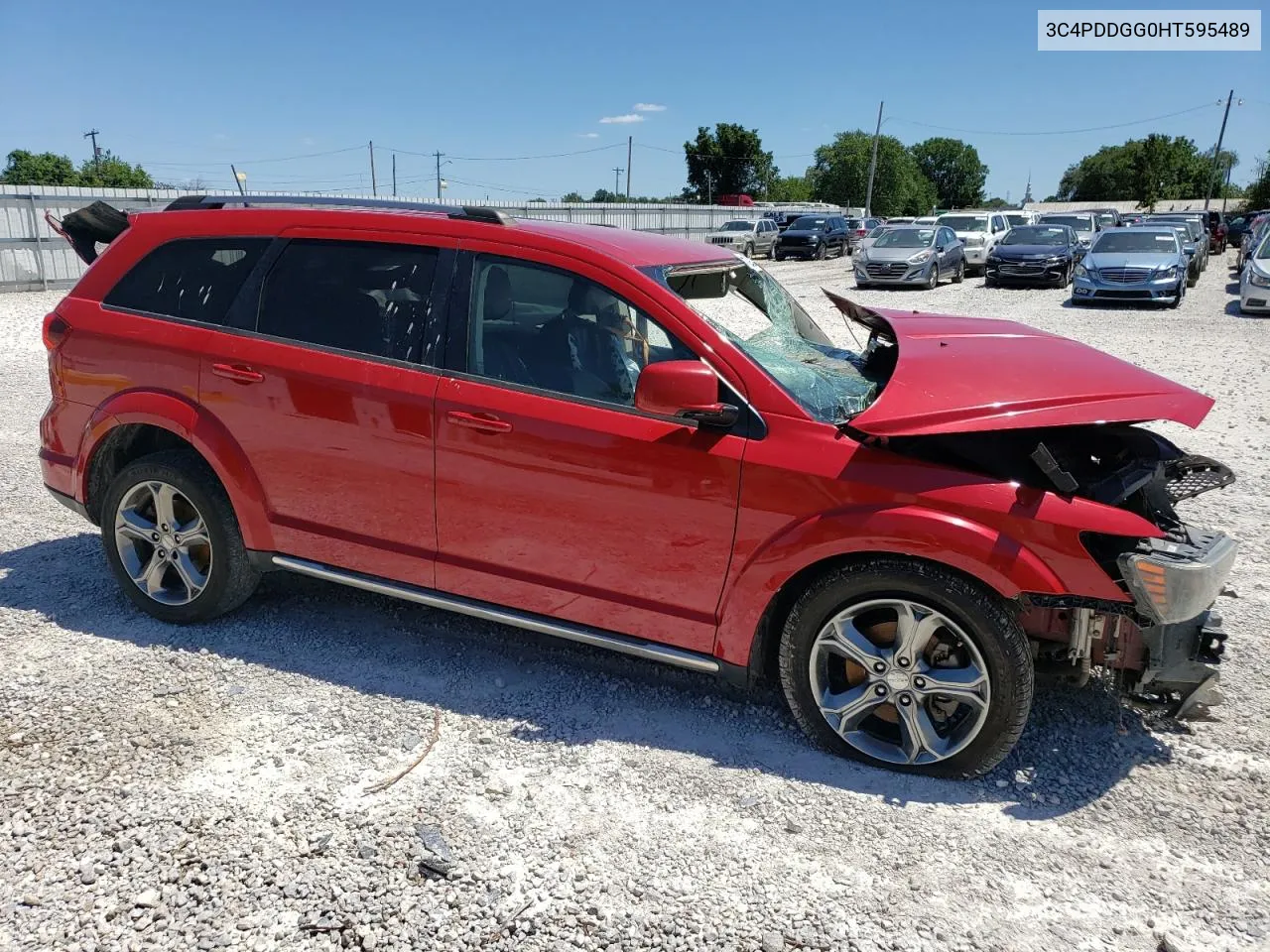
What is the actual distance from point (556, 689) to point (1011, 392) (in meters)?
2.09

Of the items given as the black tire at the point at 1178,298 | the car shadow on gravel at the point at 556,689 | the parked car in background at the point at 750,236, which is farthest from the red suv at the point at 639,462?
the parked car in background at the point at 750,236

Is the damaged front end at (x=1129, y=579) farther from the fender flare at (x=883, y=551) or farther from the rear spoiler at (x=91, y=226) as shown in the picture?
the rear spoiler at (x=91, y=226)

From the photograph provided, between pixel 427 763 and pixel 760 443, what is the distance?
5.36 feet

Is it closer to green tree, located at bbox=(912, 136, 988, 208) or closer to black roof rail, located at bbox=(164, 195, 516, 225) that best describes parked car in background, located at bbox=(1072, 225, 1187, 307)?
black roof rail, located at bbox=(164, 195, 516, 225)

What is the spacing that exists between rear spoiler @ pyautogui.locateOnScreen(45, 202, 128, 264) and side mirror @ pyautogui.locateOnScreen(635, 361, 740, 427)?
3.43 m

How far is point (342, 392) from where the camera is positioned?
146 inches

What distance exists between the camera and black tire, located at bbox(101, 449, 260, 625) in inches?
160

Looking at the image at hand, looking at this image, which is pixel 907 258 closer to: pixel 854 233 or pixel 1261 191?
pixel 854 233

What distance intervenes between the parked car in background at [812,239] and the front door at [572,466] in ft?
111

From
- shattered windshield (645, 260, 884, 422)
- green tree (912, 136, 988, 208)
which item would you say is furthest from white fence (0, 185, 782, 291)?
green tree (912, 136, 988, 208)

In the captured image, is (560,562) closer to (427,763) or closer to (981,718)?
(427,763)

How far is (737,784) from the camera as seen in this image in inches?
126

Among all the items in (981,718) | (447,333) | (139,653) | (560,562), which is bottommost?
(139,653)

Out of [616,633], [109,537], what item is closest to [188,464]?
[109,537]
